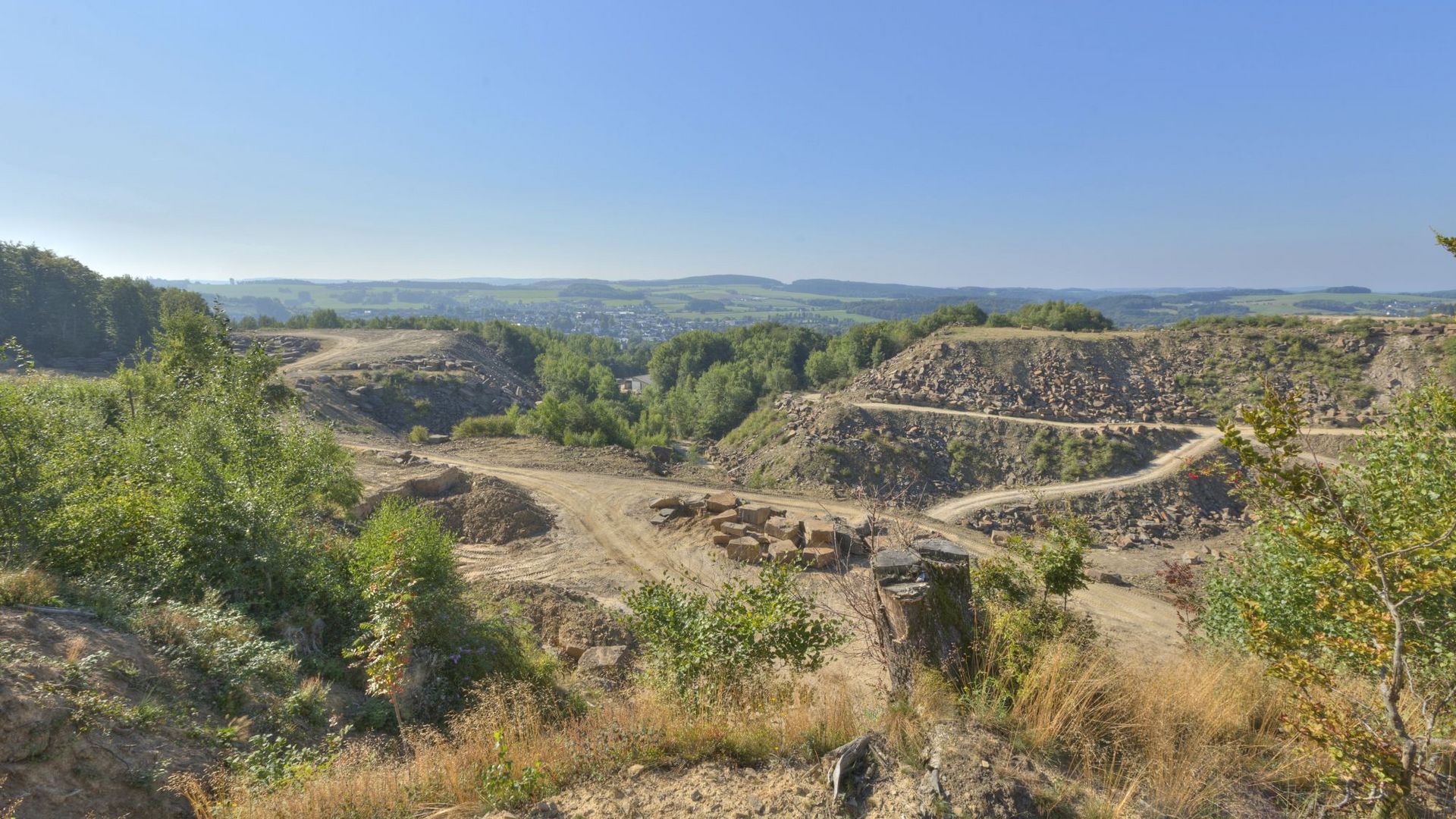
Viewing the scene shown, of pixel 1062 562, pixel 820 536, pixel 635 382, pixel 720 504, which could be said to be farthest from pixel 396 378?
pixel 635 382

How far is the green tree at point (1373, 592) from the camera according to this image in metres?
3.41

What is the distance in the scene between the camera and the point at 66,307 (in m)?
49.7

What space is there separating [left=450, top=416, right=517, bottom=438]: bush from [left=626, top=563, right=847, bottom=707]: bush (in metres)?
30.1

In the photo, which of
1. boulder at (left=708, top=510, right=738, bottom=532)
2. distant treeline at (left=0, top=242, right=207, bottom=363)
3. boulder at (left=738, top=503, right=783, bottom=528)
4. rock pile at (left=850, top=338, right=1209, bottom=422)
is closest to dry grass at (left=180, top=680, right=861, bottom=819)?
boulder at (left=708, top=510, right=738, bottom=532)

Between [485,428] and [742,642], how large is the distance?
103 feet

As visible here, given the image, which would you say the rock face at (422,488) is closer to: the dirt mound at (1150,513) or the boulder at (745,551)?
the boulder at (745,551)

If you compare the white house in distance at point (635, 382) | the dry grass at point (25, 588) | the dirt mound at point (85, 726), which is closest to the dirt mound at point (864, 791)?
the dirt mound at point (85, 726)

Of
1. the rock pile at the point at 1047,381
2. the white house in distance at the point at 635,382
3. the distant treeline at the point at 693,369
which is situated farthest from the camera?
the white house in distance at the point at 635,382

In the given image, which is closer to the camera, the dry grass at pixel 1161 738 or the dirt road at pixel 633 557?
the dry grass at pixel 1161 738

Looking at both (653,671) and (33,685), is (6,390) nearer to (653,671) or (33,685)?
(33,685)

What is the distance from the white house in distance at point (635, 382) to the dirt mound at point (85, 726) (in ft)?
239

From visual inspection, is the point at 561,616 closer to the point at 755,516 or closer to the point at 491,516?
the point at 491,516

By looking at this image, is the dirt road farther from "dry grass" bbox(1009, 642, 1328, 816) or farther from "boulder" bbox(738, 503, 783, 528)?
"dry grass" bbox(1009, 642, 1328, 816)

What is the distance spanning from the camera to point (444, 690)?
331 inches
